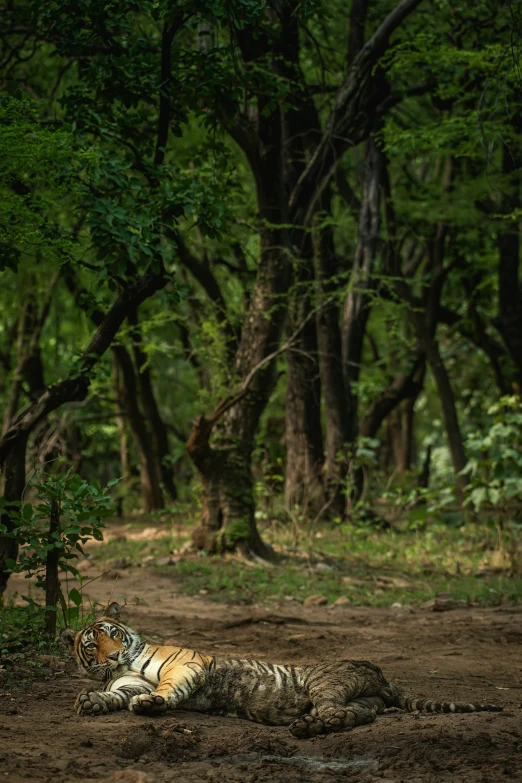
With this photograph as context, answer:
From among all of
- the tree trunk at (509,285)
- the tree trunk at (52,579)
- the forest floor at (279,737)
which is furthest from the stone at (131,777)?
the tree trunk at (509,285)

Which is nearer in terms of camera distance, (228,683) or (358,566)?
(228,683)

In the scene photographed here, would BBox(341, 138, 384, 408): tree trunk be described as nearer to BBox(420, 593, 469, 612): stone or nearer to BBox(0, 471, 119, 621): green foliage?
BBox(420, 593, 469, 612): stone

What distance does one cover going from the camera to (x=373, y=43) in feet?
34.8

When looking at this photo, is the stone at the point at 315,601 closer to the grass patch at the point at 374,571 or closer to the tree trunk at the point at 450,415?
the grass patch at the point at 374,571

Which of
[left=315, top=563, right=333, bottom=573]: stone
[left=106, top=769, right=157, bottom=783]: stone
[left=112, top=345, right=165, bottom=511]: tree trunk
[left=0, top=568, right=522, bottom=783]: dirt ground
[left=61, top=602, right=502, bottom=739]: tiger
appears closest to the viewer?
[left=106, top=769, right=157, bottom=783]: stone

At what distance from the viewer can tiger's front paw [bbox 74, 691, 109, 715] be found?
4688mm

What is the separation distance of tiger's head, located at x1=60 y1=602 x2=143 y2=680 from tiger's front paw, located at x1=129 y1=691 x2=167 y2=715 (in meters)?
0.33

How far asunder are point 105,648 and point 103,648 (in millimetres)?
11

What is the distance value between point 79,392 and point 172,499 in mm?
11197

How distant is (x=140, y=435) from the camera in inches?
695

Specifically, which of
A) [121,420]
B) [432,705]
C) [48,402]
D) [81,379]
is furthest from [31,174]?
[121,420]

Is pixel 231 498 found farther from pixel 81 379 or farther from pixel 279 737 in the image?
pixel 279 737

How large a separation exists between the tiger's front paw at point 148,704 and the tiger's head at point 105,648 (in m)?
0.33

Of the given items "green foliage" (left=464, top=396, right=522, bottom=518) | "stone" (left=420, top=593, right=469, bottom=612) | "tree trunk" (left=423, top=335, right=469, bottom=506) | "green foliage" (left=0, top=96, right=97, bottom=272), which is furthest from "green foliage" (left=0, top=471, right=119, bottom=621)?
"tree trunk" (left=423, top=335, right=469, bottom=506)
